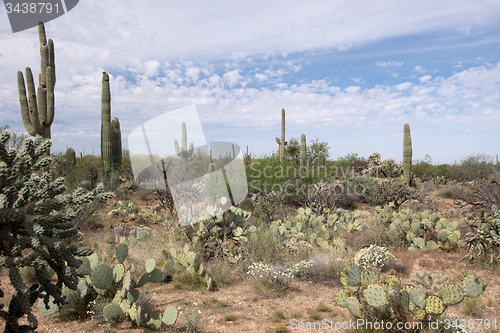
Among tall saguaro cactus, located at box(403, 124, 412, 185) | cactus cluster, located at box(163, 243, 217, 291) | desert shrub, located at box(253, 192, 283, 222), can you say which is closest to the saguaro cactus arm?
desert shrub, located at box(253, 192, 283, 222)

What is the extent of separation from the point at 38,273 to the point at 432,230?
311 inches

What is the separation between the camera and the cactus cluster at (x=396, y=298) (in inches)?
132

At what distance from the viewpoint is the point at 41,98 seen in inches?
566

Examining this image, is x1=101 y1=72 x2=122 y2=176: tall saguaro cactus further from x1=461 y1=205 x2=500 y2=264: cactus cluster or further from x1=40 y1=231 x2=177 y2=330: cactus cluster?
x1=461 y1=205 x2=500 y2=264: cactus cluster

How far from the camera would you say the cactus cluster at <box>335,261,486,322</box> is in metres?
3.35

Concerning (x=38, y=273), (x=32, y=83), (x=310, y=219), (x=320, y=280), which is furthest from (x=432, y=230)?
(x=32, y=83)

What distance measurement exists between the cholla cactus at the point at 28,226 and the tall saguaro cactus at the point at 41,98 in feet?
43.6

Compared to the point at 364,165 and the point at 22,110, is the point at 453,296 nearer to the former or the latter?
the point at 22,110

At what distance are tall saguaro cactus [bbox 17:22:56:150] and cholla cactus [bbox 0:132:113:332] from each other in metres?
13.3

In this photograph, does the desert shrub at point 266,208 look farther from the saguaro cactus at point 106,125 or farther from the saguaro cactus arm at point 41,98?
the saguaro cactus arm at point 41,98

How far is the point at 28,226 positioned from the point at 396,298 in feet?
12.1

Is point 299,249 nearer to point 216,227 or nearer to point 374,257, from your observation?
point 374,257

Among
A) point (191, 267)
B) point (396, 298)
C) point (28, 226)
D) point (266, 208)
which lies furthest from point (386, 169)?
point (28, 226)

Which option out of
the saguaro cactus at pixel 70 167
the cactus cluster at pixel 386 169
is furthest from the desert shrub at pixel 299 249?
the cactus cluster at pixel 386 169
